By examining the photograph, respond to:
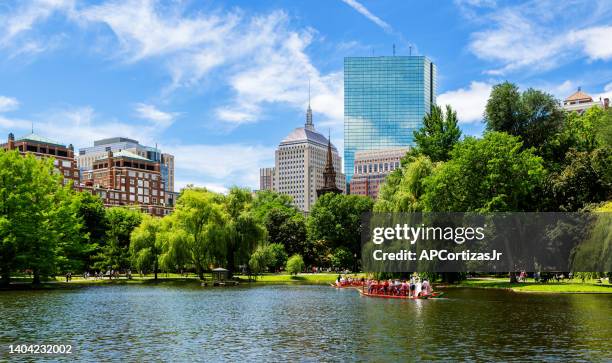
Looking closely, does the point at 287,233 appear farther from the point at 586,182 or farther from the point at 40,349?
the point at 40,349

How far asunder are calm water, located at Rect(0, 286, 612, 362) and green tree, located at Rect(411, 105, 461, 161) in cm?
4251

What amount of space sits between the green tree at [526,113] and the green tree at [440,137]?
8315 millimetres

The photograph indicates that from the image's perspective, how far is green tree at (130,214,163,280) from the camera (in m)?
100

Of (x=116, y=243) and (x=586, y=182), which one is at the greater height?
(x=586, y=182)

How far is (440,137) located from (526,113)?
513 inches

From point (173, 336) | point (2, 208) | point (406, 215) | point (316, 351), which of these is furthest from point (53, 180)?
point (316, 351)

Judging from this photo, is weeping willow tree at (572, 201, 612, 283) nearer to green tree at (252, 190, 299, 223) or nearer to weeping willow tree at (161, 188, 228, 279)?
weeping willow tree at (161, 188, 228, 279)

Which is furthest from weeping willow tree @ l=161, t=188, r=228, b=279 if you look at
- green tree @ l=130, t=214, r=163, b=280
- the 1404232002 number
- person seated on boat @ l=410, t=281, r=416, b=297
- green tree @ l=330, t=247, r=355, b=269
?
the 1404232002 number

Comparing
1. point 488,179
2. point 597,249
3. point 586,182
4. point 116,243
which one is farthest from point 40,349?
point 116,243

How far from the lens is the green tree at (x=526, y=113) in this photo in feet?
277

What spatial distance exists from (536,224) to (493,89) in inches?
953

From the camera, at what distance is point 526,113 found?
8469 centimetres

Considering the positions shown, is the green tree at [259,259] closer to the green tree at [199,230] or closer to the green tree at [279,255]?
the green tree at [199,230]

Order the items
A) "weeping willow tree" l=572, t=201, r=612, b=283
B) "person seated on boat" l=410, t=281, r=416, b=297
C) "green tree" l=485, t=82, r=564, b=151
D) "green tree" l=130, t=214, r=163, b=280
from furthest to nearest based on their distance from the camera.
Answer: "green tree" l=130, t=214, r=163, b=280
"green tree" l=485, t=82, r=564, b=151
"person seated on boat" l=410, t=281, r=416, b=297
"weeping willow tree" l=572, t=201, r=612, b=283
